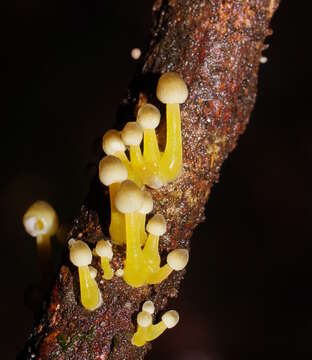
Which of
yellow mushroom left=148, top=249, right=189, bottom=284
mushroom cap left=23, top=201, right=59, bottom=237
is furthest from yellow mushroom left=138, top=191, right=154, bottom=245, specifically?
mushroom cap left=23, top=201, right=59, bottom=237

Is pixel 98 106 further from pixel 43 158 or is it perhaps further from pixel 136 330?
pixel 136 330

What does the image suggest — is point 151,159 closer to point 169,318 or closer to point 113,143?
point 113,143

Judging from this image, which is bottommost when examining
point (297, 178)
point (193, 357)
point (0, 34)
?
point (193, 357)

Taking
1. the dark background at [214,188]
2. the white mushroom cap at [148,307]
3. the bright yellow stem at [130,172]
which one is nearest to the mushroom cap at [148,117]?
the bright yellow stem at [130,172]

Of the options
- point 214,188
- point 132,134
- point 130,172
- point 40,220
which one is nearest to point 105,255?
point 130,172

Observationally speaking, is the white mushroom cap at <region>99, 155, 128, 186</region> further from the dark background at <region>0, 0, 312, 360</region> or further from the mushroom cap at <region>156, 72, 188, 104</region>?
the dark background at <region>0, 0, 312, 360</region>

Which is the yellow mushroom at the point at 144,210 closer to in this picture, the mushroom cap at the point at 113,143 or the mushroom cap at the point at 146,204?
the mushroom cap at the point at 146,204

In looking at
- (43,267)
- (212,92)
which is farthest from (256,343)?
(212,92)
